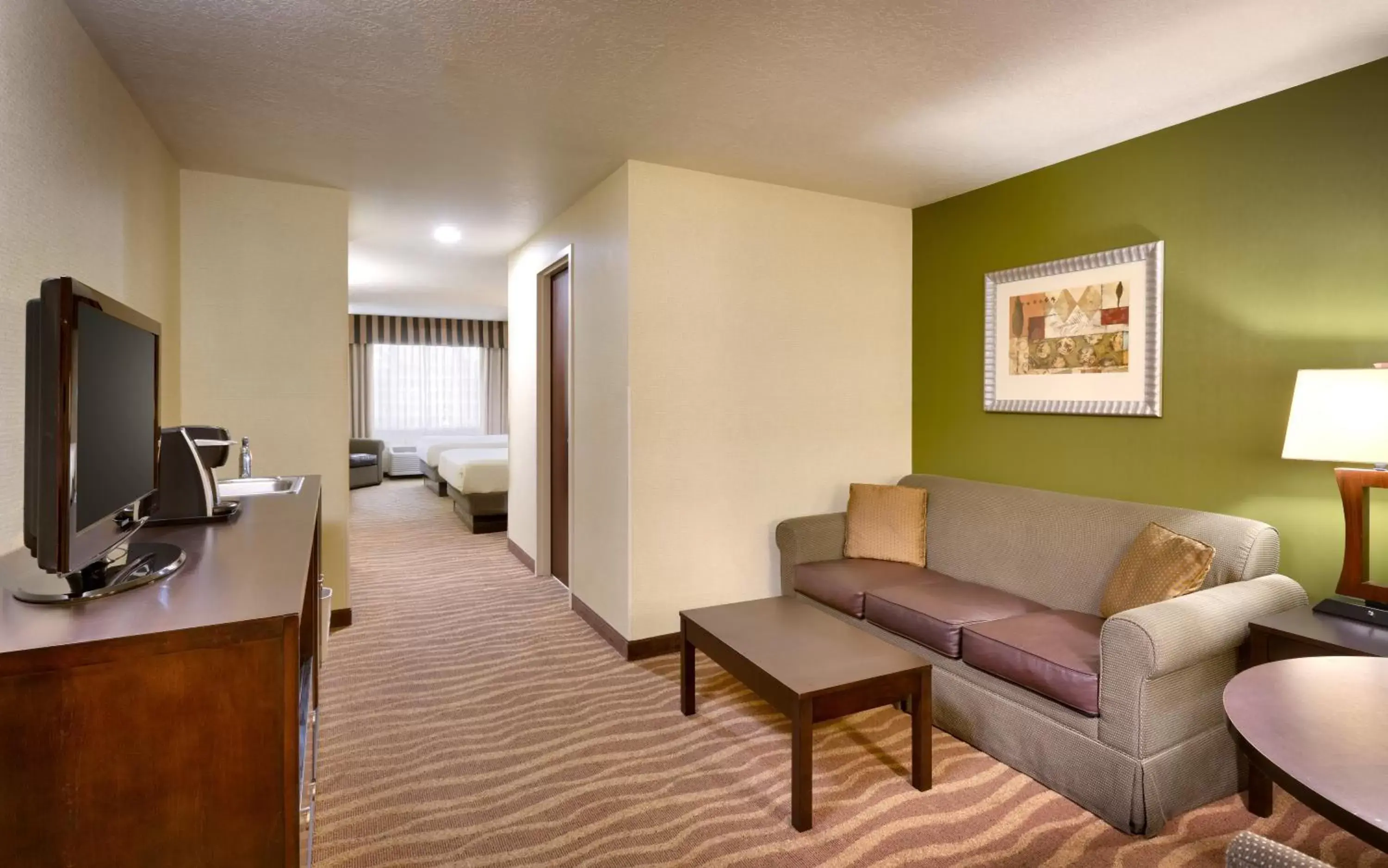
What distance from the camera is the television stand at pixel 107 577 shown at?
1208mm

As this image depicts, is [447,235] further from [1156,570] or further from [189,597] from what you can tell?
[1156,570]

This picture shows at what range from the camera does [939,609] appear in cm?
271

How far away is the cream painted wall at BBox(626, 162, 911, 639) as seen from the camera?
3.39 meters

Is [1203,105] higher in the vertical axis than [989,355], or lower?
higher

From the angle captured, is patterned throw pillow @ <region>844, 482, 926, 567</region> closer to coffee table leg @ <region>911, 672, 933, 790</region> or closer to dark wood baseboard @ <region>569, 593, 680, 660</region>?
dark wood baseboard @ <region>569, 593, 680, 660</region>

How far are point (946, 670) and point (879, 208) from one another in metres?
2.56

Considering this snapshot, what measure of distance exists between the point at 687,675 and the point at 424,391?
914cm

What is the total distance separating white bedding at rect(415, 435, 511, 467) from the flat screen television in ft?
21.7

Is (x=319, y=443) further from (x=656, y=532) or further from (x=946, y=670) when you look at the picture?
(x=946, y=670)

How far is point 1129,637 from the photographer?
2004mm

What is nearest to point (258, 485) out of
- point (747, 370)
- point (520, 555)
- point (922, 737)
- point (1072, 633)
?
point (747, 370)

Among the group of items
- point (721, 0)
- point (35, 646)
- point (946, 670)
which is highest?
point (721, 0)

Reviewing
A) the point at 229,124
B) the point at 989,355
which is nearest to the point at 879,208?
the point at 989,355

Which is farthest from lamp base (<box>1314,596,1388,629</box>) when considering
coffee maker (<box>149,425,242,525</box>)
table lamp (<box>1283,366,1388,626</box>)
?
coffee maker (<box>149,425,242,525</box>)
